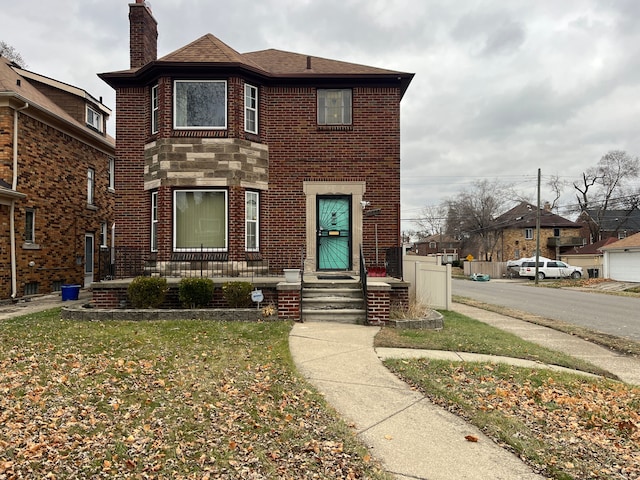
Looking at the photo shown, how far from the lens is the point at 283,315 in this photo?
948 cm

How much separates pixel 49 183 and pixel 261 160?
28.4 feet

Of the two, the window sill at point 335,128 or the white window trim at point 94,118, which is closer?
the window sill at point 335,128

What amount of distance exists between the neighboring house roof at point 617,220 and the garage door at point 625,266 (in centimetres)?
2795

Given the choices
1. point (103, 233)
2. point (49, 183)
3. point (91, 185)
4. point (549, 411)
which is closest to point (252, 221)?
point (49, 183)

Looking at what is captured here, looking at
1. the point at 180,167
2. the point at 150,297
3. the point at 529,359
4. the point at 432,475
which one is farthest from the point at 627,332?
the point at 180,167

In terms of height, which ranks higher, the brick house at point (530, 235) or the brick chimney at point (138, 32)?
the brick chimney at point (138, 32)

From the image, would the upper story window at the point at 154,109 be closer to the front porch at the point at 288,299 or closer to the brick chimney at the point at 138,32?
the brick chimney at the point at 138,32

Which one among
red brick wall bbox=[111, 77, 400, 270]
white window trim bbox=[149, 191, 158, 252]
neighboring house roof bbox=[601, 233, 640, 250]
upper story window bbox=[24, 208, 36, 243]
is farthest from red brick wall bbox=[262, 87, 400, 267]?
neighboring house roof bbox=[601, 233, 640, 250]

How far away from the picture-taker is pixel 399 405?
4.79 metres

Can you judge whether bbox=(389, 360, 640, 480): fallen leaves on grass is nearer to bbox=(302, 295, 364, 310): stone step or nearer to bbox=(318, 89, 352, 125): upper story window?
bbox=(302, 295, 364, 310): stone step

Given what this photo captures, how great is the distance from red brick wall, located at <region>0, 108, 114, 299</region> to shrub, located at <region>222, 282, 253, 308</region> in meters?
8.49

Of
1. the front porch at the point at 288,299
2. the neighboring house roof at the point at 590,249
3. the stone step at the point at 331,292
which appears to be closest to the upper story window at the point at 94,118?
the front porch at the point at 288,299

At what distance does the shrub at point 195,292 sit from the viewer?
9.76m

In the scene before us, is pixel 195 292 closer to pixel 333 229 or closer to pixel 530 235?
pixel 333 229
